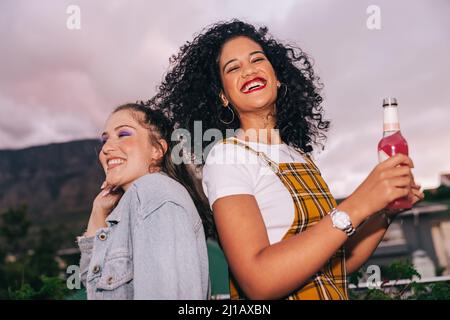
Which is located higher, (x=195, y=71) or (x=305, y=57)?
(x=305, y=57)

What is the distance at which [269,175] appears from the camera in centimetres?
188

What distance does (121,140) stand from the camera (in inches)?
92.9

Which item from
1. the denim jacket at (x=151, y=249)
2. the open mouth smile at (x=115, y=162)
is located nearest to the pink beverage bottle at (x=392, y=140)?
the denim jacket at (x=151, y=249)

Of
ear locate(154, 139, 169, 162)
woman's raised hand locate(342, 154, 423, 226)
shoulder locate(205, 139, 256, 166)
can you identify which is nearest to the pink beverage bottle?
woman's raised hand locate(342, 154, 423, 226)

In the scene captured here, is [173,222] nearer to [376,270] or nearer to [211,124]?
[211,124]

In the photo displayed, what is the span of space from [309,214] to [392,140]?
45cm

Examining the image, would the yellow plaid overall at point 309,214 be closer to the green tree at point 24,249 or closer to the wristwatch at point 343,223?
the wristwatch at point 343,223

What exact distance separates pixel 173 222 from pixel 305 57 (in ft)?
5.42

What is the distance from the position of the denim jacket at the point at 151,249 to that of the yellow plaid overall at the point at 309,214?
12.0 inches

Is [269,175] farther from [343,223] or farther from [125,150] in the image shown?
[125,150]

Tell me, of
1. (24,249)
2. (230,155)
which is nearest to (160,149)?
(230,155)

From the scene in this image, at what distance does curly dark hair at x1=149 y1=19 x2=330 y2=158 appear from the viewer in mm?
2445

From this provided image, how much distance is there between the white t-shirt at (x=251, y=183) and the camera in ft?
5.73
